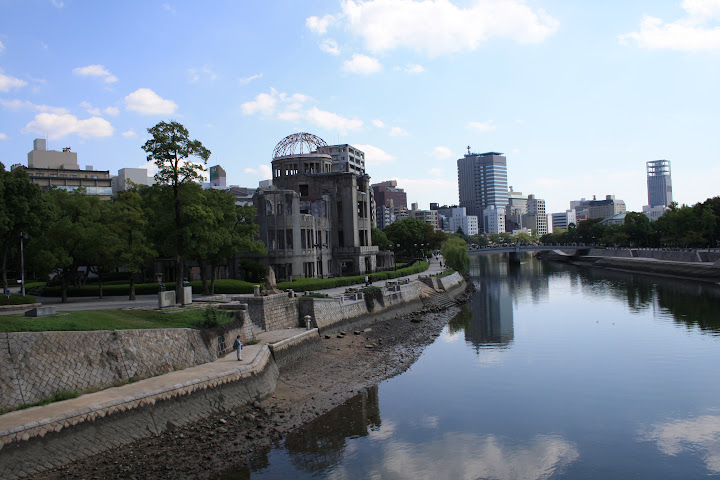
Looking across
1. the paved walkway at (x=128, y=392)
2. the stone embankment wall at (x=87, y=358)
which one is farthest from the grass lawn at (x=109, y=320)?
the paved walkway at (x=128, y=392)

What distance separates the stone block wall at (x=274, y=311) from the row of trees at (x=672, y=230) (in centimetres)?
10045

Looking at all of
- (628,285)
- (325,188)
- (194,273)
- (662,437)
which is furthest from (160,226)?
(628,285)

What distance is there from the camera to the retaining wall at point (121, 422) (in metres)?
17.6

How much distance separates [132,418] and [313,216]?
51291 millimetres

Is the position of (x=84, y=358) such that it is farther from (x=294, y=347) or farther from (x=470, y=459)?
(x=470, y=459)

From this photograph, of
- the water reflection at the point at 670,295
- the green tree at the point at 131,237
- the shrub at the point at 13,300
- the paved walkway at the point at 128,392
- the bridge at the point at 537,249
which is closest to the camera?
the paved walkway at the point at 128,392

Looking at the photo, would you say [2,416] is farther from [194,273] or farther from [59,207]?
[194,273]

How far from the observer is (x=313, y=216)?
71438mm

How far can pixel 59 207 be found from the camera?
49.1 m

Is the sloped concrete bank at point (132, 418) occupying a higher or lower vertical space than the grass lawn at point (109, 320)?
lower

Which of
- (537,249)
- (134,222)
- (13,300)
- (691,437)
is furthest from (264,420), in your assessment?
(537,249)

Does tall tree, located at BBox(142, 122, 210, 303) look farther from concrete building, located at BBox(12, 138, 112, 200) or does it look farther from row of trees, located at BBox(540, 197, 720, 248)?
row of trees, located at BBox(540, 197, 720, 248)

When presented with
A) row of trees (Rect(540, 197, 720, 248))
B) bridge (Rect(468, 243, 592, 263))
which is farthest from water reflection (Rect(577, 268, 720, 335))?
bridge (Rect(468, 243, 592, 263))

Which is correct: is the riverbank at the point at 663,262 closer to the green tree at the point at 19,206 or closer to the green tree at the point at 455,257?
the green tree at the point at 455,257
